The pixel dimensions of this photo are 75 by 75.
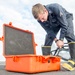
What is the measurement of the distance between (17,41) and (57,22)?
0.70 m

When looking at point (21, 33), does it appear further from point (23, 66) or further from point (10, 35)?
point (23, 66)

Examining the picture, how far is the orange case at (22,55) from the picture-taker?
2303 millimetres

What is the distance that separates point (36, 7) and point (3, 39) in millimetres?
647

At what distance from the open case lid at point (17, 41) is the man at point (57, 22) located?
0.36m

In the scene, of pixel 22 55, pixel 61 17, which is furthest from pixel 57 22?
pixel 22 55

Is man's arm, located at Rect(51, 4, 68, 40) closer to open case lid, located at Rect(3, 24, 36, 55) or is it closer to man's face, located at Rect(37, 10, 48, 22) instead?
man's face, located at Rect(37, 10, 48, 22)

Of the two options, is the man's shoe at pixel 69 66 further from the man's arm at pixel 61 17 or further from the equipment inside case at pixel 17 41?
the equipment inside case at pixel 17 41

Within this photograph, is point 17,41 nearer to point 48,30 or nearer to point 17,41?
point 17,41

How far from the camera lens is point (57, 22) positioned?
9.30 ft

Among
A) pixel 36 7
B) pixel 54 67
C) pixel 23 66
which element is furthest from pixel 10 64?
pixel 36 7

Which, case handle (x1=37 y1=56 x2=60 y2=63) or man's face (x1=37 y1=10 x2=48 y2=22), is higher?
man's face (x1=37 y1=10 x2=48 y2=22)

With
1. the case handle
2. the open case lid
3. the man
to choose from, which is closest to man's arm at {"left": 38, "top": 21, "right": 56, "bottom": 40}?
the man

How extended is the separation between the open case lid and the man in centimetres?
36

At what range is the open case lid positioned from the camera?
2.87 metres
